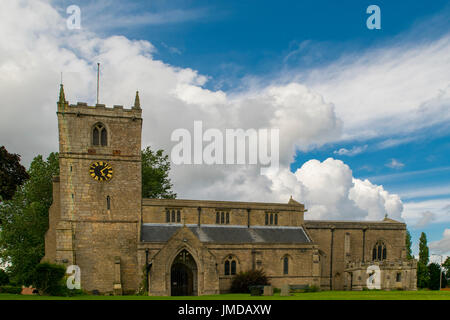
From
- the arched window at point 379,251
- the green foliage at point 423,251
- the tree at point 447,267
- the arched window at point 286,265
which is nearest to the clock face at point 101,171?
the arched window at point 286,265

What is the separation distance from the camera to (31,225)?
51.7 m

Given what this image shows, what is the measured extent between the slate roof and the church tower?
2.09 meters

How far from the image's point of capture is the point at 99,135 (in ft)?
149

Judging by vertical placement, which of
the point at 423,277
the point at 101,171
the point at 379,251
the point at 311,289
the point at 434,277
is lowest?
the point at 423,277

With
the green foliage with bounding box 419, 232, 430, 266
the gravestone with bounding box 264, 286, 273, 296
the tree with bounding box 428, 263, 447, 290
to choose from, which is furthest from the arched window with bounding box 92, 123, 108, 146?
the green foliage with bounding box 419, 232, 430, 266

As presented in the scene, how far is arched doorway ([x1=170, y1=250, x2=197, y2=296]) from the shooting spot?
139ft

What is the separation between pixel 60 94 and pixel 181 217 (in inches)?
694

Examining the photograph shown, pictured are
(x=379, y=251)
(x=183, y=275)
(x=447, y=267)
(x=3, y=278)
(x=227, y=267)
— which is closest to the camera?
(x=183, y=275)

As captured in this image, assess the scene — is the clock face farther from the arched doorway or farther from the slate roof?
the arched doorway

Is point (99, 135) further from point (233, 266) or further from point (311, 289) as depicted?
point (311, 289)

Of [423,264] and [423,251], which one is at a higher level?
[423,251]

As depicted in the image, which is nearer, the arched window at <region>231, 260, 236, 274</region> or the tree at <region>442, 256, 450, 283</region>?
the arched window at <region>231, 260, 236, 274</region>

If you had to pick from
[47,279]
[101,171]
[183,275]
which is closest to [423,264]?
[183,275]

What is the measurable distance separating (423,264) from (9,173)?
182ft
